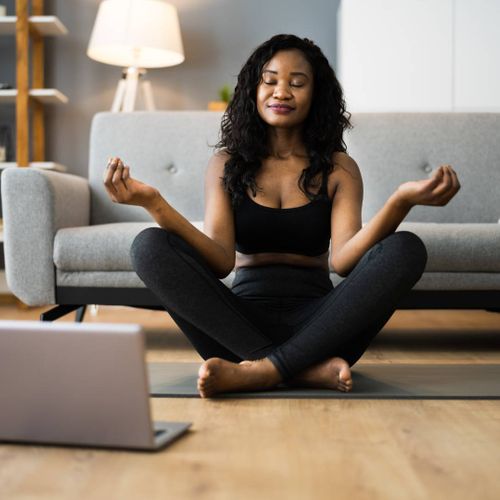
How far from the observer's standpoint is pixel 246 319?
1578 mm

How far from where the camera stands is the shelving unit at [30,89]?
155 inches

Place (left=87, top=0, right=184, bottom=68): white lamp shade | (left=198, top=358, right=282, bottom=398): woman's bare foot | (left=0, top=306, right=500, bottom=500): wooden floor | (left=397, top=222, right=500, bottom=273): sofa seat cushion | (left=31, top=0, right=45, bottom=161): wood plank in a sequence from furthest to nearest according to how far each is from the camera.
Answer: (left=31, top=0, right=45, bottom=161): wood plank
(left=87, top=0, right=184, bottom=68): white lamp shade
(left=397, top=222, right=500, bottom=273): sofa seat cushion
(left=198, top=358, right=282, bottom=398): woman's bare foot
(left=0, top=306, right=500, bottom=500): wooden floor

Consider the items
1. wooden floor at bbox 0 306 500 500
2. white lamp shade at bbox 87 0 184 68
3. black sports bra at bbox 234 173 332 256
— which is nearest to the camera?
wooden floor at bbox 0 306 500 500

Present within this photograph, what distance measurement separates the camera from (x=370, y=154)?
2.93 metres

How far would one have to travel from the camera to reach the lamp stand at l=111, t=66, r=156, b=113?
395 centimetres

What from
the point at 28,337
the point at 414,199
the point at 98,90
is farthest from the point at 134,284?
the point at 98,90

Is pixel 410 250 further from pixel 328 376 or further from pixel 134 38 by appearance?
pixel 134 38

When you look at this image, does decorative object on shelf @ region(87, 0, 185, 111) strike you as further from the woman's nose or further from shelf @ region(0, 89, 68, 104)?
the woman's nose

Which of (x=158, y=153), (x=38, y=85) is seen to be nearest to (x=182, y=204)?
(x=158, y=153)

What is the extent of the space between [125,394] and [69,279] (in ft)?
4.82

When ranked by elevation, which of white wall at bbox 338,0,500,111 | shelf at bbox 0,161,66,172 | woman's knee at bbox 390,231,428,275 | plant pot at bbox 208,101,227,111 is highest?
white wall at bbox 338,0,500,111

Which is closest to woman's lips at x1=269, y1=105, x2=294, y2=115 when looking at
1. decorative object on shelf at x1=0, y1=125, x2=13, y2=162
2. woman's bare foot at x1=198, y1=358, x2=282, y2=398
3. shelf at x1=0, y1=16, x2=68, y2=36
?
woman's bare foot at x1=198, y1=358, x2=282, y2=398

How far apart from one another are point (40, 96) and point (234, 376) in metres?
2.98

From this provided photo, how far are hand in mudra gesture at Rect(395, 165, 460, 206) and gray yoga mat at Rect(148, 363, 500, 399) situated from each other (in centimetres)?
39
